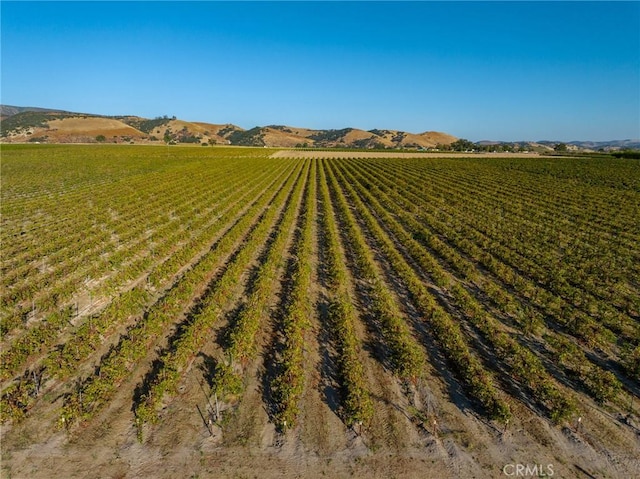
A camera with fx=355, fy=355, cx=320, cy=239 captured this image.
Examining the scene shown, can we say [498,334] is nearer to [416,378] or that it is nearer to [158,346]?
[416,378]

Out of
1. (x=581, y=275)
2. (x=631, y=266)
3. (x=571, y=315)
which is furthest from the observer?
(x=631, y=266)

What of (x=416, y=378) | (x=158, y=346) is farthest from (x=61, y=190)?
(x=416, y=378)

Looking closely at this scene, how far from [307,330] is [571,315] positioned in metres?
7.98

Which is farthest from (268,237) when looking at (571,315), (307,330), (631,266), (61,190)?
(61,190)

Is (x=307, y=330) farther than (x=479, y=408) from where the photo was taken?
Yes

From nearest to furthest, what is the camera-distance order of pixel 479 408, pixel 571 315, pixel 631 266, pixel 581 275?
1. pixel 479 408
2. pixel 571 315
3. pixel 581 275
4. pixel 631 266

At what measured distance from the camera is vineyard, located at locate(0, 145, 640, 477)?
623 centimetres

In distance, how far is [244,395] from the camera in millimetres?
7410

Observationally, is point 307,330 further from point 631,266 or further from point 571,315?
point 631,266

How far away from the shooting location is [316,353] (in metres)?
8.89

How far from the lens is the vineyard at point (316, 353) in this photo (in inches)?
245

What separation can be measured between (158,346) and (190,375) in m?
1.55

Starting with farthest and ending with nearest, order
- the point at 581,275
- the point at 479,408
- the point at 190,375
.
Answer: the point at 581,275 < the point at 190,375 < the point at 479,408

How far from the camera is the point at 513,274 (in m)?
14.0
